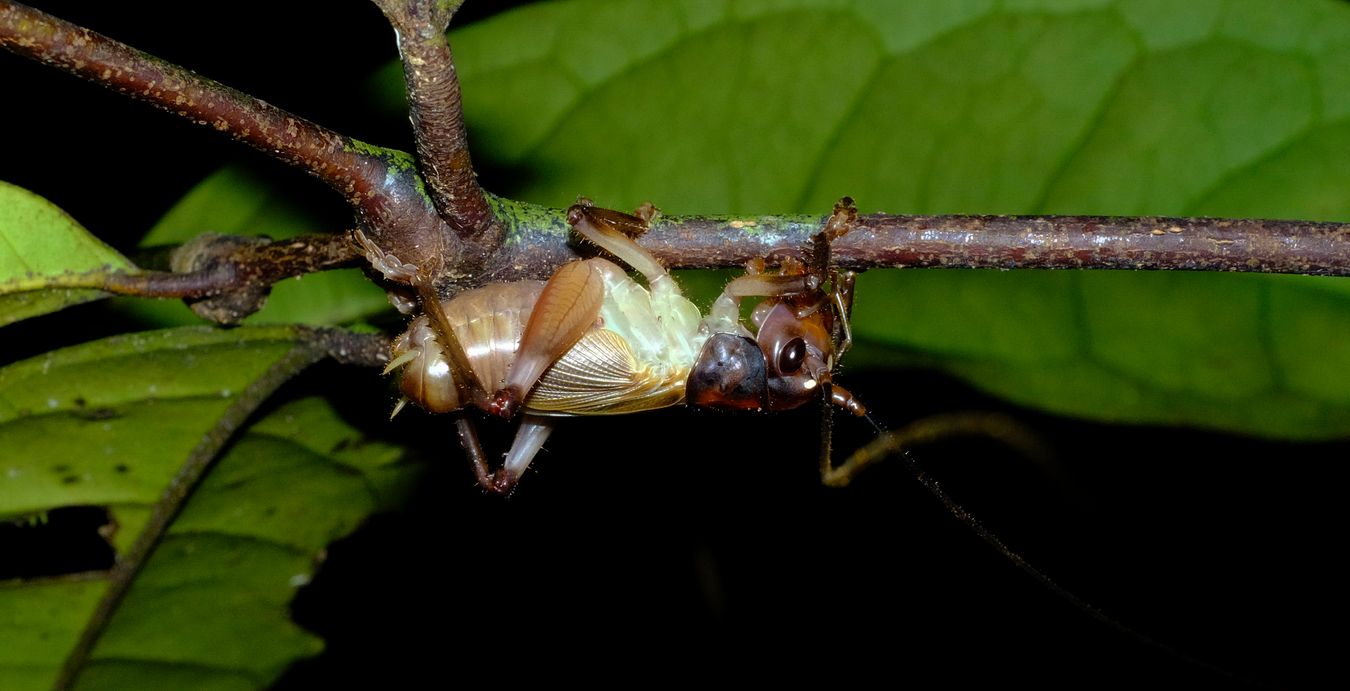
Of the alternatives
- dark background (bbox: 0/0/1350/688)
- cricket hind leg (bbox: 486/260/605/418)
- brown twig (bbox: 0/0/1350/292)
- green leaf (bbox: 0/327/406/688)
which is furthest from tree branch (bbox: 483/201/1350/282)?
green leaf (bbox: 0/327/406/688)

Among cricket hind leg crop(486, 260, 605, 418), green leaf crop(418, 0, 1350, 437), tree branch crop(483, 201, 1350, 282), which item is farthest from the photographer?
green leaf crop(418, 0, 1350, 437)

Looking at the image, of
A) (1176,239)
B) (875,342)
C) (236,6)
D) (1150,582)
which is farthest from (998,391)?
(1150,582)

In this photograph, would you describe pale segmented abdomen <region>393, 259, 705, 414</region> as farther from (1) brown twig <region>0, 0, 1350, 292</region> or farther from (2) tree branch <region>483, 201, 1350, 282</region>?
(2) tree branch <region>483, 201, 1350, 282</region>

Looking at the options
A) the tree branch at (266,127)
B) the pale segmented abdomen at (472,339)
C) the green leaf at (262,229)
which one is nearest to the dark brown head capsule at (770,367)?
the pale segmented abdomen at (472,339)

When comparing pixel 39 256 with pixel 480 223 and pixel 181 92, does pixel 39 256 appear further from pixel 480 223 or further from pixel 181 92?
pixel 480 223

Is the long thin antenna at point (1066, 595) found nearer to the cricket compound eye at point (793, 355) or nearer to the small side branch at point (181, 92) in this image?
the cricket compound eye at point (793, 355)

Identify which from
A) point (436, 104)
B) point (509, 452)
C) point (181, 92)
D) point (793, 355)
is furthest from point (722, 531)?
point (181, 92)

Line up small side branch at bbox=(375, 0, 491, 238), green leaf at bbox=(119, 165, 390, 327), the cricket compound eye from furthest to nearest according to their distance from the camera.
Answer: green leaf at bbox=(119, 165, 390, 327)
the cricket compound eye
small side branch at bbox=(375, 0, 491, 238)
